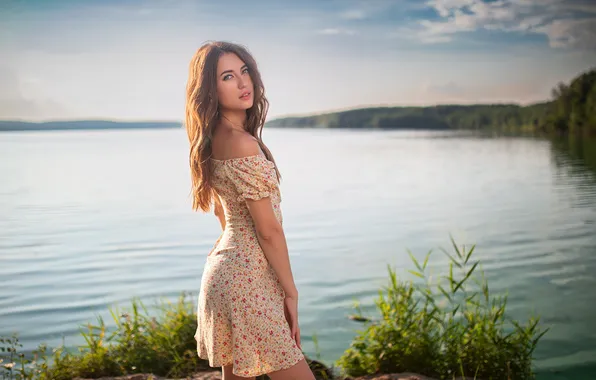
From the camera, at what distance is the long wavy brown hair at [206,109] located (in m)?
2.50

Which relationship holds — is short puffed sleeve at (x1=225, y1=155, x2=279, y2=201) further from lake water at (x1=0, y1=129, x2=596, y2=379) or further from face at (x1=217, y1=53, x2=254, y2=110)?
lake water at (x1=0, y1=129, x2=596, y2=379)

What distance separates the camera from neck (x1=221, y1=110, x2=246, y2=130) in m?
2.54

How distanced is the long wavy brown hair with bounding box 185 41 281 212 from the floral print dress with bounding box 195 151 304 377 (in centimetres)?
7

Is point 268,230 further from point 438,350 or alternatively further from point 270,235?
point 438,350

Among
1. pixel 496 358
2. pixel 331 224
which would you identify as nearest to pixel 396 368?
pixel 496 358

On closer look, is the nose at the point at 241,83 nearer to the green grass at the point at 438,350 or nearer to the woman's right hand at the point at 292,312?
the woman's right hand at the point at 292,312

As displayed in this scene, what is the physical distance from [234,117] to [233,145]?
171 millimetres

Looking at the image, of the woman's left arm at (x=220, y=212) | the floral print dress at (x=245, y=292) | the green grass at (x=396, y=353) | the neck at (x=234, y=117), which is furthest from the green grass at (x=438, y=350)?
the neck at (x=234, y=117)

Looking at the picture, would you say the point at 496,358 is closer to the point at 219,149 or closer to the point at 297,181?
the point at 219,149

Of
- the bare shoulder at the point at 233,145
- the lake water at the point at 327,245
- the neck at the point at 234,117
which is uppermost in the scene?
the neck at the point at 234,117

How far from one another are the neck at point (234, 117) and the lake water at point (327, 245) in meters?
3.14

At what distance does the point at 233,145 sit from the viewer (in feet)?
8.00

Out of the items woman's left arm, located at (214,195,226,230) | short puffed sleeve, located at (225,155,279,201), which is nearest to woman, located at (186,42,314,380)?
short puffed sleeve, located at (225,155,279,201)

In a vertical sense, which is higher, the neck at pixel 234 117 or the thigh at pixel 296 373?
the neck at pixel 234 117
